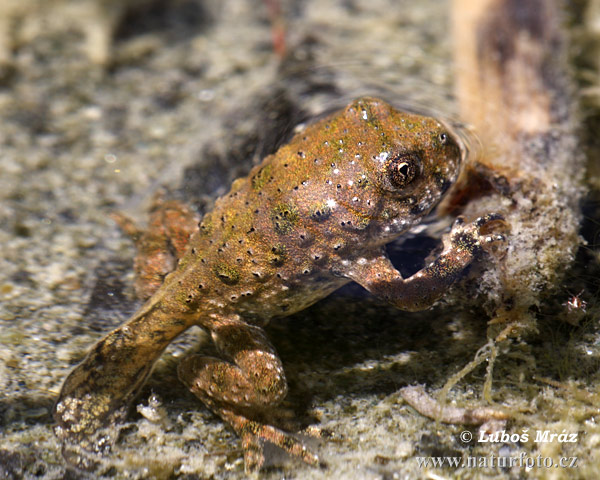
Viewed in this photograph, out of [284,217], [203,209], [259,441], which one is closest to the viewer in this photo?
[259,441]

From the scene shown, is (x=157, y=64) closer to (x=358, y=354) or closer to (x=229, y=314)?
(x=229, y=314)

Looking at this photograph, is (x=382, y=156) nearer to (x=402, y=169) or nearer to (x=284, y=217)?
(x=402, y=169)

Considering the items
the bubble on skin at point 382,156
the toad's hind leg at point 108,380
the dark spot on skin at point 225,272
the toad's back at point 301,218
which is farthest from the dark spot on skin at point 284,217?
the toad's hind leg at point 108,380

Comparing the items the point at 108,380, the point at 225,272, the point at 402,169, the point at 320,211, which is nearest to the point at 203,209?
the point at 225,272

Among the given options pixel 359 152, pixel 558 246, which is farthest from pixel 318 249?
pixel 558 246

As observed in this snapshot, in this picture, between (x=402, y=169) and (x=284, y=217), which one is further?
(x=284, y=217)

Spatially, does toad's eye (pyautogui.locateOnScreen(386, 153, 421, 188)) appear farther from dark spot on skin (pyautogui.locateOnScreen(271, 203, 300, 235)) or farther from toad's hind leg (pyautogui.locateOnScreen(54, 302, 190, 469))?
toad's hind leg (pyautogui.locateOnScreen(54, 302, 190, 469))

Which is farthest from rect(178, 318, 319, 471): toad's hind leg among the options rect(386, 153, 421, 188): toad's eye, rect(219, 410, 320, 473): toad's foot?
rect(386, 153, 421, 188): toad's eye
